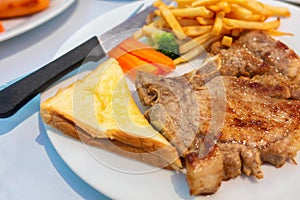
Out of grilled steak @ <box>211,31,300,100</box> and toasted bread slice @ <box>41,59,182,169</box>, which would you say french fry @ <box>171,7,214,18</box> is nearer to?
grilled steak @ <box>211,31,300,100</box>

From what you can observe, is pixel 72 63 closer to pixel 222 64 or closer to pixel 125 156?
pixel 125 156

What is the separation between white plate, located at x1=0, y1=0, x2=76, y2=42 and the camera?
→ 10.8 ft

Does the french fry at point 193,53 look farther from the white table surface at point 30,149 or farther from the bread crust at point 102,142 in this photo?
the white table surface at point 30,149

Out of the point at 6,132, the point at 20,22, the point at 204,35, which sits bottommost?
the point at 204,35

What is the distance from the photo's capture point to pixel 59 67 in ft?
9.00

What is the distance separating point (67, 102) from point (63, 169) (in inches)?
17.3

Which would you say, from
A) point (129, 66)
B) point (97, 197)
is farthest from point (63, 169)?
point (129, 66)

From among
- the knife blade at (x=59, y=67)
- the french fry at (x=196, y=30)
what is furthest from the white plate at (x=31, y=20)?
the french fry at (x=196, y=30)

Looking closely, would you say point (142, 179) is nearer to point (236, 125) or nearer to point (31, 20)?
point (236, 125)

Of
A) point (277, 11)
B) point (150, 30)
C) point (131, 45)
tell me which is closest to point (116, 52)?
point (131, 45)

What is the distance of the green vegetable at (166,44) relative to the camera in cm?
314

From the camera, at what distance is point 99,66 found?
2.81 meters

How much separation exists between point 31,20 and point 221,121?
87.1 inches

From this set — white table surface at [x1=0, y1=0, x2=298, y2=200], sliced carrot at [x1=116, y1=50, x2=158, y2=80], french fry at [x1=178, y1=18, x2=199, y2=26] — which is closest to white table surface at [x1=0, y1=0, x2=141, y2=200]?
white table surface at [x1=0, y1=0, x2=298, y2=200]
